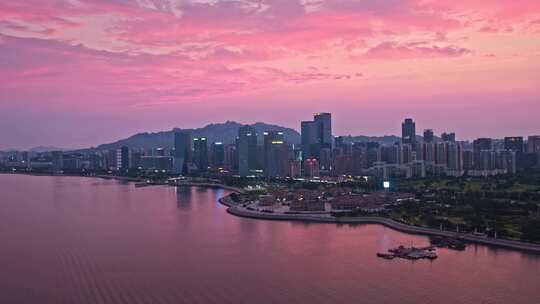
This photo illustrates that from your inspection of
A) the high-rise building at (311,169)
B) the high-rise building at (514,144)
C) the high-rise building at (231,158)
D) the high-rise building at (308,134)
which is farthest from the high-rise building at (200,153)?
the high-rise building at (514,144)

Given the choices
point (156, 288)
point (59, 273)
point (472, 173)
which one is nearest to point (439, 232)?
point (156, 288)

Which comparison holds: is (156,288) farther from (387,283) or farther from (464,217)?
(464,217)

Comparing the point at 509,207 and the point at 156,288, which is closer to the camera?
the point at 156,288

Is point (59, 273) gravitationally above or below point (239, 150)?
below

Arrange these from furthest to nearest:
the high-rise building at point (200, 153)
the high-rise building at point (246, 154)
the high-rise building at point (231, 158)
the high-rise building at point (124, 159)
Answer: the high-rise building at point (124, 159) < the high-rise building at point (200, 153) < the high-rise building at point (231, 158) < the high-rise building at point (246, 154)

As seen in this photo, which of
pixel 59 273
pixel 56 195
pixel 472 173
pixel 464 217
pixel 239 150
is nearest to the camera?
pixel 59 273

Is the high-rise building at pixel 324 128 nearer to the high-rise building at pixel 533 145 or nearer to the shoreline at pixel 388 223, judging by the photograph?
the high-rise building at pixel 533 145
